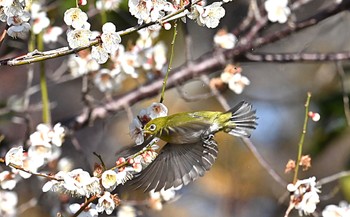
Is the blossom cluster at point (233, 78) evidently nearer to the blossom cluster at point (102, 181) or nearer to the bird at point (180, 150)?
the bird at point (180, 150)

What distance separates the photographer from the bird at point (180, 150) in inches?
45.7

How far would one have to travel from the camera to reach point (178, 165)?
1.22 metres

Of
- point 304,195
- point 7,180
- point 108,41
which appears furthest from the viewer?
point 7,180

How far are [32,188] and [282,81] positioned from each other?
2.02 meters

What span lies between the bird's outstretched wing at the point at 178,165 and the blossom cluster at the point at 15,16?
30cm

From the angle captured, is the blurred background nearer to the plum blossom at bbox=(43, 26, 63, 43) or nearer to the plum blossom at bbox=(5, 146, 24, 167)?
the plum blossom at bbox=(43, 26, 63, 43)

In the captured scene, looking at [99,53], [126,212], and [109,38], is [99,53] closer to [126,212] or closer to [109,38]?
[109,38]

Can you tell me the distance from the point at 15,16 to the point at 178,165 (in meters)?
0.37

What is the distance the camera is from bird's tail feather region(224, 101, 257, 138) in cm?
132

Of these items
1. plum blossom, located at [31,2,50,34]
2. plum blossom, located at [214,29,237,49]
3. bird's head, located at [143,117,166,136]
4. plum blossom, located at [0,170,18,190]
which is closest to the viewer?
bird's head, located at [143,117,166,136]

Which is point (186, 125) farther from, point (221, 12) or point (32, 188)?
point (32, 188)

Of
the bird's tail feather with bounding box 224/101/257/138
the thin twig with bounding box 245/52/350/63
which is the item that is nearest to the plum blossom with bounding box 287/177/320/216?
the bird's tail feather with bounding box 224/101/257/138

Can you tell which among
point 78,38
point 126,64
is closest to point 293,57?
point 126,64

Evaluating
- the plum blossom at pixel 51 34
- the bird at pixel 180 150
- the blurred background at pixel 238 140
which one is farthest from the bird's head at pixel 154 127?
the blurred background at pixel 238 140
